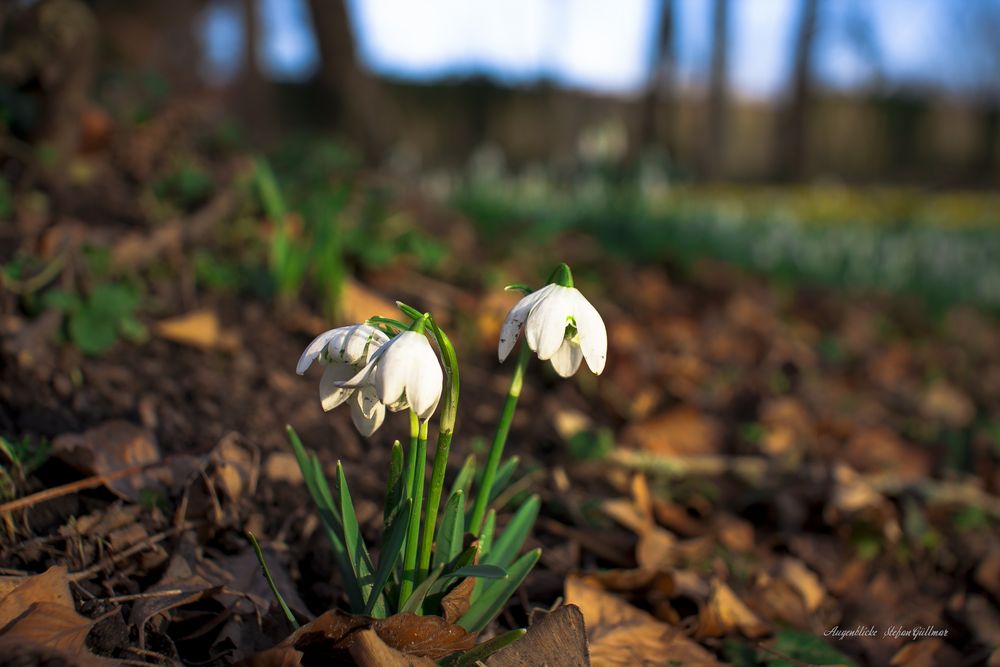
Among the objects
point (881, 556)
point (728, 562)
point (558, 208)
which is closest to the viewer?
point (728, 562)

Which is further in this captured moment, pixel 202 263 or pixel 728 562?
pixel 202 263

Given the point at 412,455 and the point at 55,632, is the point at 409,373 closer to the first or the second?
the point at 412,455

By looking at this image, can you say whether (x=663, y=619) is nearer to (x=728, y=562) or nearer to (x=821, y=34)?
(x=728, y=562)

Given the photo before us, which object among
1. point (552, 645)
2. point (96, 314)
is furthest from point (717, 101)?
point (552, 645)

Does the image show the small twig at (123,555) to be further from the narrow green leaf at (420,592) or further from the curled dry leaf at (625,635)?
the curled dry leaf at (625,635)

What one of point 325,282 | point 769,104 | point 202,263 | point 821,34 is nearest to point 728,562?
→ point 325,282
